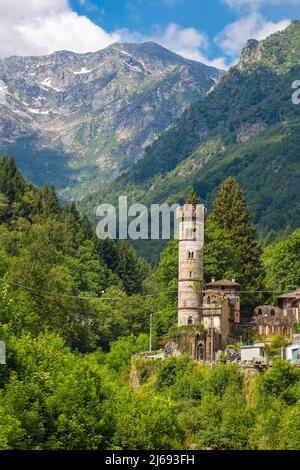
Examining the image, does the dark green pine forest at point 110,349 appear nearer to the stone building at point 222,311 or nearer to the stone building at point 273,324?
the stone building at point 222,311

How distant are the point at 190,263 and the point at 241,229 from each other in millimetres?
16855

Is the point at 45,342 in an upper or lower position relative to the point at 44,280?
lower

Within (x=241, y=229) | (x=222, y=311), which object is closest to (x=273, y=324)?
(x=222, y=311)

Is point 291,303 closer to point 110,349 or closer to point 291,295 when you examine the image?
point 291,295

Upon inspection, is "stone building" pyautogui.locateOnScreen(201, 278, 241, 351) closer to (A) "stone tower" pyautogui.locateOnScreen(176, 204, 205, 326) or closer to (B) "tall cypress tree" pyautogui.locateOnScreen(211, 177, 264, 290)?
(A) "stone tower" pyautogui.locateOnScreen(176, 204, 205, 326)

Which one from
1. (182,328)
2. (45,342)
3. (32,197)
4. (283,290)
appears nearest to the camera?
(45,342)

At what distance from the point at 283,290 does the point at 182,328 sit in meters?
20.6

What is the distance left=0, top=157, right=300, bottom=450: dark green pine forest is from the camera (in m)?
67.0

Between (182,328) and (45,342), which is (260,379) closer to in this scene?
(182,328)

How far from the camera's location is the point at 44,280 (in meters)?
104

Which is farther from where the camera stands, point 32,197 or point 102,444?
point 32,197

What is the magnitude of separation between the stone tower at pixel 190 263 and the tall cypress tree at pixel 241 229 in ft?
30.7

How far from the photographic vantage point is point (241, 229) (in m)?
121
